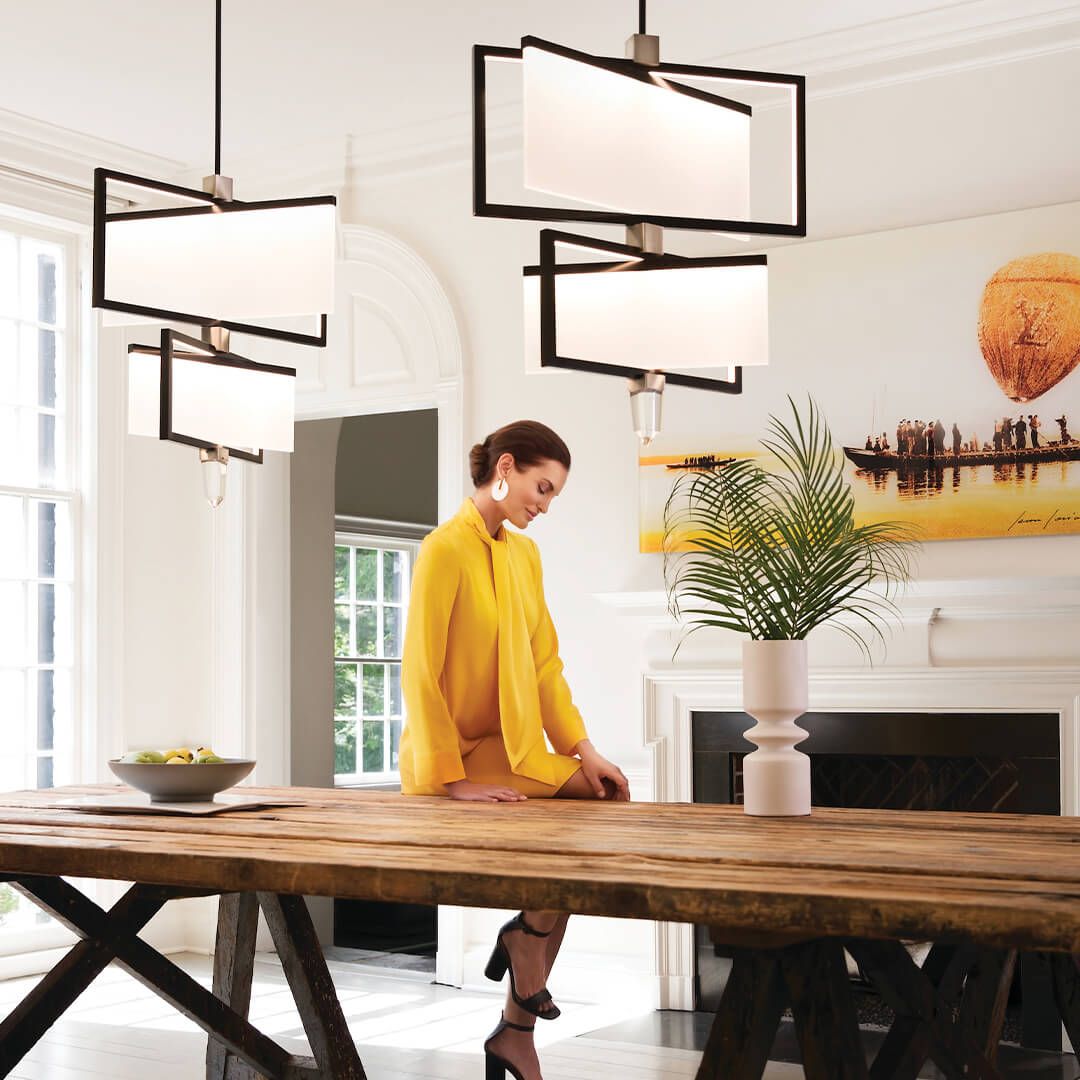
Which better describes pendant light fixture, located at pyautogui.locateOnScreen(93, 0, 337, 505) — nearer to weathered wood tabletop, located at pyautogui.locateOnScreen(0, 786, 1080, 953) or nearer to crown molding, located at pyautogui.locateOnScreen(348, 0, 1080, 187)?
weathered wood tabletop, located at pyautogui.locateOnScreen(0, 786, 1080, 953)

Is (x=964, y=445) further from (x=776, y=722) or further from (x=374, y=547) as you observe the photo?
(x=374, y=547)

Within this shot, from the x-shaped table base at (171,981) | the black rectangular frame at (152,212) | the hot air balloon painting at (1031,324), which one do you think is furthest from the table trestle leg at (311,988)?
the hot air balloon painting at (1031,324)

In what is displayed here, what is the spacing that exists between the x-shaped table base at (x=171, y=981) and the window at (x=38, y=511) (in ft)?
10.0

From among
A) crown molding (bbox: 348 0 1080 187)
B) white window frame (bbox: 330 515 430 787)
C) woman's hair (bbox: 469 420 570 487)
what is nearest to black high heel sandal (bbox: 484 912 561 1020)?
woman's hair (bbox: 469 420 570 487)

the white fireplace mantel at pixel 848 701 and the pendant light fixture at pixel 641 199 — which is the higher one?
the pendant light fixture at pixel 641 199

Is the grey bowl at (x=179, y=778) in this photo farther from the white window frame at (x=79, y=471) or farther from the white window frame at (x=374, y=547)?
the white window frame at (x=374, y=547)

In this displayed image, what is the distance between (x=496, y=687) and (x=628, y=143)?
137 centimetres

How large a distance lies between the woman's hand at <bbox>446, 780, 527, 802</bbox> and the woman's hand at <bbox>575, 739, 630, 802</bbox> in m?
0.27

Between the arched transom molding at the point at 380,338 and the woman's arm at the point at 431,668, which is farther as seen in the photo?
the arched transom molding at the point at 380,338

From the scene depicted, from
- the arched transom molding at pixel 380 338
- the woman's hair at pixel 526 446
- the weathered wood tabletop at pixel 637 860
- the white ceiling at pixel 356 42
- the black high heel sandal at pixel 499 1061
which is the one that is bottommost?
the black high heel sandal at pixel 499 1061

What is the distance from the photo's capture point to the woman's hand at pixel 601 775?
3209 mm
